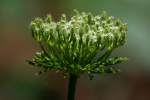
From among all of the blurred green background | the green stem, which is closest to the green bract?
the green stem

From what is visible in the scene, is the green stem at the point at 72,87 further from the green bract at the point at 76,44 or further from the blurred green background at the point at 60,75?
the blurred green background at the point at 60,75

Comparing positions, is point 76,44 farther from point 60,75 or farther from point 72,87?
point 60,75

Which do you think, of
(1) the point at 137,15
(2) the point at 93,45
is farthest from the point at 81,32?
(1) the point at 137,15

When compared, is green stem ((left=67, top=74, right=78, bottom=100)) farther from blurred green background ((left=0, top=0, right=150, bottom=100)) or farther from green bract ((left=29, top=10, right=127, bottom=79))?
blurred green background ((left=0, top=0, right=150, bottom=100))

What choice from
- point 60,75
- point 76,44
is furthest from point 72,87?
point 60,75

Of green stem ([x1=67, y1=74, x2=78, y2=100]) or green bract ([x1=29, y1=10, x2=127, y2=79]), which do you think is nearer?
green stem ([x1=67, y1=74, x2=78, y2=100])

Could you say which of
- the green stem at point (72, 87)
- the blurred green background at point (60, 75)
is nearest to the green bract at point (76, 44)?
the green stem at point (72, 87)
